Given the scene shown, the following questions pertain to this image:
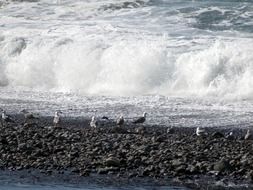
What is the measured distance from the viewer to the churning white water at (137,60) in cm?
1656

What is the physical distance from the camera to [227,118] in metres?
14.7

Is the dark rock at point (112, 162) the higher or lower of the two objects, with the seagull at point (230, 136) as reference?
higher

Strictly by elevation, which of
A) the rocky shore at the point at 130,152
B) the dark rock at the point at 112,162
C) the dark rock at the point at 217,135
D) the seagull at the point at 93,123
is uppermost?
the dark rock at the point at 112,162

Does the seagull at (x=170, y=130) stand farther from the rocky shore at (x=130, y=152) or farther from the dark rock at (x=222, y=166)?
the dark rock at (x=222, y=166)

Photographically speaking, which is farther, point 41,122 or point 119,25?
point 119,25

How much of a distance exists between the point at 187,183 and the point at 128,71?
9371 mm

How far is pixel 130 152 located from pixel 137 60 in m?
8.27

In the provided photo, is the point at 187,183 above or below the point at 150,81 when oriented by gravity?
above

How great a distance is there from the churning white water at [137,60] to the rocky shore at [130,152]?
138cm

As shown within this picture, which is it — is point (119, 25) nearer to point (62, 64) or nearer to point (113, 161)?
point (62, 64)

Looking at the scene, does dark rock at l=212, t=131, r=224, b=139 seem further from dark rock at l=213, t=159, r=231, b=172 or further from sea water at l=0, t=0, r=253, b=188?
dark rock at l=213, t=159, r=231, b=172

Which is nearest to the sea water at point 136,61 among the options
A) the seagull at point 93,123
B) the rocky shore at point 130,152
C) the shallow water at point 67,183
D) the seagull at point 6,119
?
the seagull at point 93,123

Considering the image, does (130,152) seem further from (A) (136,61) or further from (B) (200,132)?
(A) (136,61)

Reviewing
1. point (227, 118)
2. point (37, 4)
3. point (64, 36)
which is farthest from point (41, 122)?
point (37, 4)
